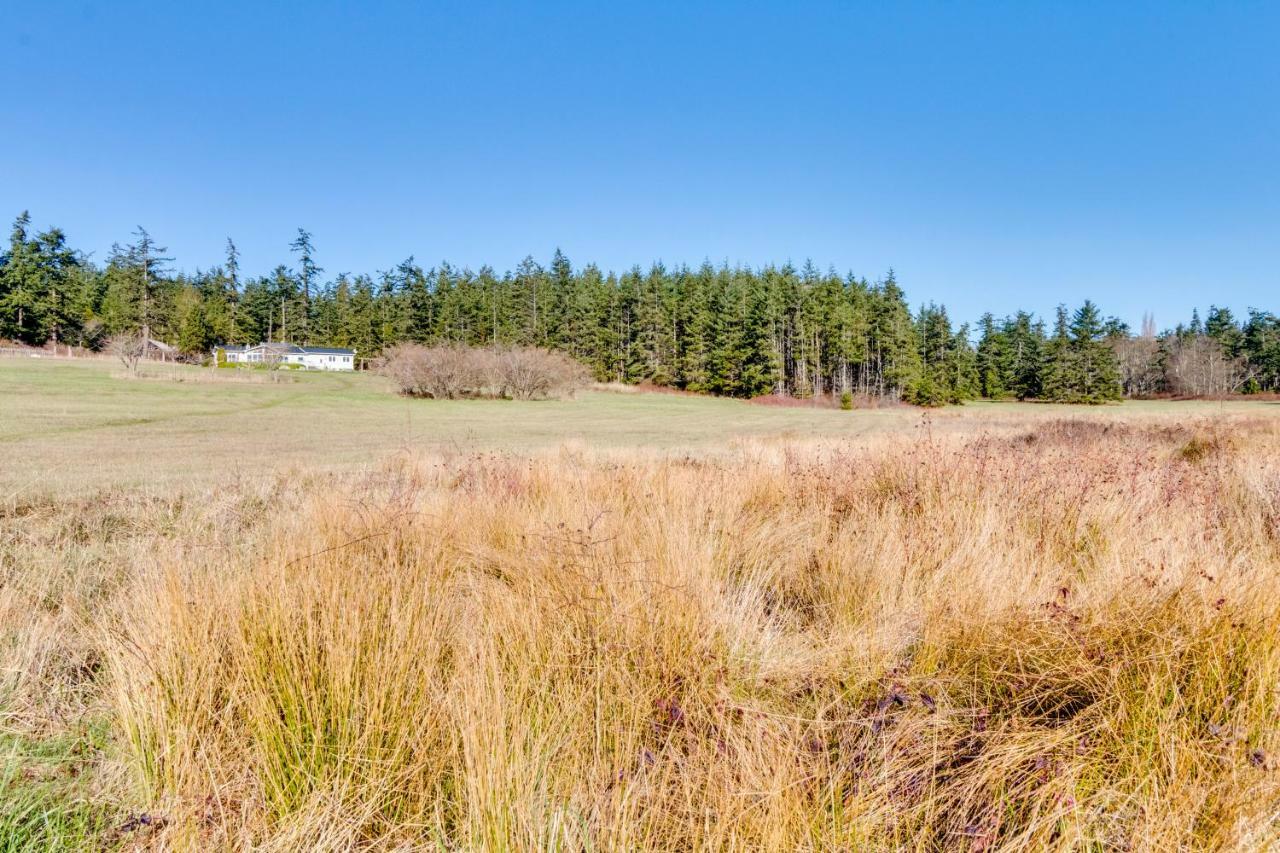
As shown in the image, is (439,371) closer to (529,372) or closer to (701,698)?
(529,372)

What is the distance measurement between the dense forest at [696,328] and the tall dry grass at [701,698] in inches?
2297

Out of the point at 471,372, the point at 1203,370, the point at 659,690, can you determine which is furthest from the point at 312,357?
the point at 1203,370

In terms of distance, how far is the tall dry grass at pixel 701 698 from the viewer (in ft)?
5.32

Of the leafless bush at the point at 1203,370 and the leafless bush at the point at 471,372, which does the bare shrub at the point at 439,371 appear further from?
the leafless bush at the point at 1203,370

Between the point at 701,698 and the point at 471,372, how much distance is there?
4022 cm

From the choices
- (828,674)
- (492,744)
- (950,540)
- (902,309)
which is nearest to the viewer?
(492,744)

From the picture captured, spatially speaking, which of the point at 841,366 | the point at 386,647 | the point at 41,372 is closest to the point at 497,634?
the point at 386,647

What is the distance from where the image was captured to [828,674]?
2.34 m

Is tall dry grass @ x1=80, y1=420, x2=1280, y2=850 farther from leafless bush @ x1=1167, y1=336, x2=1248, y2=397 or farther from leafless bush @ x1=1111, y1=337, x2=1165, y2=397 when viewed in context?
leafless bush @ x1=1111, y1=337, x2=1165, y2=397

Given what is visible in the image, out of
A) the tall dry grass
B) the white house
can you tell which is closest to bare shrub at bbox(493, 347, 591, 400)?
the tall dry grass

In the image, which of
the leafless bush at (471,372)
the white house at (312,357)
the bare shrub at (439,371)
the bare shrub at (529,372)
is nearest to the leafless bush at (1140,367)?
the bare shrub at (529,372)

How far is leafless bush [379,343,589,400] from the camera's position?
1580 inches

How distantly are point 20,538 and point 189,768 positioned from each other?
473 centimetres

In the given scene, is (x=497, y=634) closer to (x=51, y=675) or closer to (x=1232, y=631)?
(x=51, y=675)
